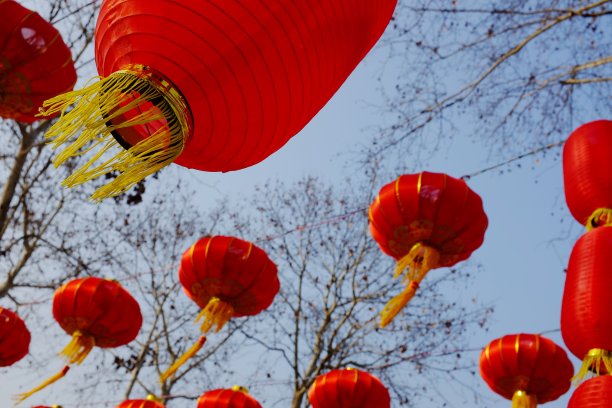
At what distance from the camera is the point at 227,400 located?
15.9ft

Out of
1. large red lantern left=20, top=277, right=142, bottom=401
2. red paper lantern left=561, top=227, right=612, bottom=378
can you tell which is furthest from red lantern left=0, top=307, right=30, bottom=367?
red paper lantern left=561, top=227, right=612, bottom=378

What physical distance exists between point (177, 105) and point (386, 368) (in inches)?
344

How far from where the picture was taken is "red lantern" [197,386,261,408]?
484 centimetres

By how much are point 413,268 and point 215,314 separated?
5.24 ft

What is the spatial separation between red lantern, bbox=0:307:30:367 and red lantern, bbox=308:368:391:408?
2692 mm

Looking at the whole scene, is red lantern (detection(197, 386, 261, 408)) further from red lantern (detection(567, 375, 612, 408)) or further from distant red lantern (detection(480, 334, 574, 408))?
red lantern (detection(567, 375, 612, 408))

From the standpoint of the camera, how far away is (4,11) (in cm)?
338

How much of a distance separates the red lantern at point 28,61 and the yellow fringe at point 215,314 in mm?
1908

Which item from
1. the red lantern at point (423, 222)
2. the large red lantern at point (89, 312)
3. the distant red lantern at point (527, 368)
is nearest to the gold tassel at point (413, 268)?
the red lantern at point (423, 222)

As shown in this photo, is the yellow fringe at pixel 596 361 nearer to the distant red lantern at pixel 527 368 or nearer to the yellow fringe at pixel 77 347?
the distant red lantern at pixel 527 368

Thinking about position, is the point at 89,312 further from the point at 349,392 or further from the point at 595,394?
the point at 595,394

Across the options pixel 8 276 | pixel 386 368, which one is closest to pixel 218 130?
pixel 8 276

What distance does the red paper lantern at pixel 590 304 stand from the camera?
8.59ft

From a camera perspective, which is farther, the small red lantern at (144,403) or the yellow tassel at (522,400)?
the small red lantern at (144,403)
